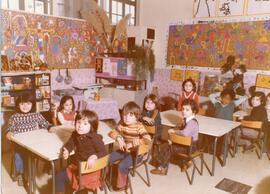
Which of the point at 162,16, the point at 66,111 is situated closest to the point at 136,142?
the point at 66,111

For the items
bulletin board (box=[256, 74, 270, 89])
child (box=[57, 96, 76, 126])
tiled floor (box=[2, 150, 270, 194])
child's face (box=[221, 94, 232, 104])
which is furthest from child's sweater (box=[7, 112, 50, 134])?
bulletin board (box=[256, 74, 270, 89])

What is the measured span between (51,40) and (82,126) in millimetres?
3302

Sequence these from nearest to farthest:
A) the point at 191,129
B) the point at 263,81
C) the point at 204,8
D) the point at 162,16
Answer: the point at 191,129 → the point at 263,81 → the point at 204,8 → the point at 162,16

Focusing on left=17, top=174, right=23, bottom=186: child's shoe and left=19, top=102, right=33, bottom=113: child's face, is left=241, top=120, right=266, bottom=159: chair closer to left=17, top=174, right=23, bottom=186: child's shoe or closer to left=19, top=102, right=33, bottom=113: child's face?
left=19, top=102, right=33, bottom=113: child's face

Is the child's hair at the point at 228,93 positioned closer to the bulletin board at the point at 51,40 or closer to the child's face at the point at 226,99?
the child's face at the point at 226,99

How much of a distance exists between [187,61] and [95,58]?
2.03 m

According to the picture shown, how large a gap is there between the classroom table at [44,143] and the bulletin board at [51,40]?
2.31m

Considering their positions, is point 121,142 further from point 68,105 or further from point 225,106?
point 225,106

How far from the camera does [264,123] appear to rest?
13.8 feet

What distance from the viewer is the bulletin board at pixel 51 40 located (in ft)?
15.3

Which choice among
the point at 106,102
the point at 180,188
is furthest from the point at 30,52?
the point at 180,188

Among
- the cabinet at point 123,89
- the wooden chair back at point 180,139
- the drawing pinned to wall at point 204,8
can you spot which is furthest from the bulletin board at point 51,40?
the wooden chair back at point 180,139

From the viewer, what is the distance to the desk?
511 centimetres

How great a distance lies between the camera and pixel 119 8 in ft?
22.9
